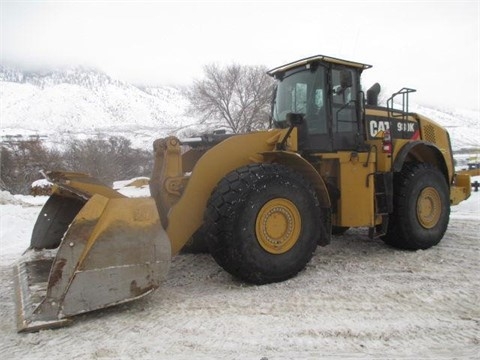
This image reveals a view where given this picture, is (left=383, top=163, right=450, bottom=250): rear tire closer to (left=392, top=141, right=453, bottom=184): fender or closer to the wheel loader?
the wheel loader

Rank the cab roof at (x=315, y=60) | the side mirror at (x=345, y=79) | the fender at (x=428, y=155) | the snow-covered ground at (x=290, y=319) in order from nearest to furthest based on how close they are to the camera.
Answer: the snow-covered ground at (x=290, y=319) → the side mirror at (x=345, y=79) → the cab roof at (x=315, y=60) → the fender at (x=428, y=155)

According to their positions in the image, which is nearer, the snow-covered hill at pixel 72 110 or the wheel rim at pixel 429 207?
the wheel rim at pixel 429 207

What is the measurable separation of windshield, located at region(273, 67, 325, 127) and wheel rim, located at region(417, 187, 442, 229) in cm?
201

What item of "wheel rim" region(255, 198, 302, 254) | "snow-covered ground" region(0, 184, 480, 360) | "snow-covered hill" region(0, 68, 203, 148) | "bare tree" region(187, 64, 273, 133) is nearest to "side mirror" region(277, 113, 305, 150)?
"wheel rim" region(255, 198, 302, 254)

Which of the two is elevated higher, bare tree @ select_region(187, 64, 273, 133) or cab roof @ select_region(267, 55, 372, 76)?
bare tree @ select_region(187, 64, 273, 133)

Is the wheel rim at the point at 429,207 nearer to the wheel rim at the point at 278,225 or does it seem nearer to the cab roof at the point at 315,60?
the cab roof at the point at 315,60

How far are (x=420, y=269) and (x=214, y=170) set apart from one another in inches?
106

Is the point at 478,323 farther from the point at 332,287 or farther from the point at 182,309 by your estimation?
the point at 182,309

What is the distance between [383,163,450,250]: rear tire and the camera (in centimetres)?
610

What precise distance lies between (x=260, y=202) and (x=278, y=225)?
1.20 ft

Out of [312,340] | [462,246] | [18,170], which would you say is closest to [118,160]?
[18,170]

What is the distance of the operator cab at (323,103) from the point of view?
5684 millimetres

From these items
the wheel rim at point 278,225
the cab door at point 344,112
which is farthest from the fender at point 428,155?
the wheel rim at point 278,225

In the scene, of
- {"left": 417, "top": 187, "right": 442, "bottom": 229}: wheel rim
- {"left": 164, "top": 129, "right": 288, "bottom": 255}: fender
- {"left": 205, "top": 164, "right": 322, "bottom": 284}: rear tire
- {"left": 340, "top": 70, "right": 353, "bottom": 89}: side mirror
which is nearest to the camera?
{"left": 205, "top": 164, "right": 322, "bottom": 284}: rear tire
